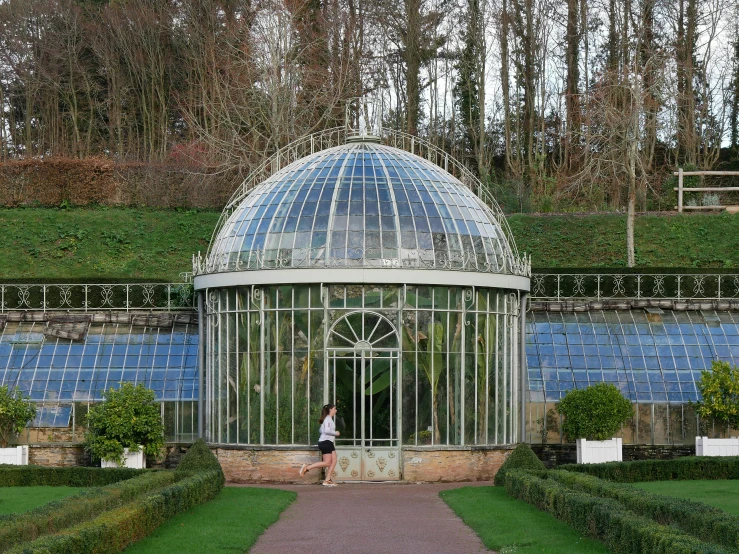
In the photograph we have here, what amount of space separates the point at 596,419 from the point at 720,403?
121 inches

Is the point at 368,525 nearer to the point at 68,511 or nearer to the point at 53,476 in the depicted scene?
the point at 68,511

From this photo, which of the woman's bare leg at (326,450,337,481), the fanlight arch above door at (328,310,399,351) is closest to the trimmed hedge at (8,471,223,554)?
the woman's bare leg at (326,450,337,481)

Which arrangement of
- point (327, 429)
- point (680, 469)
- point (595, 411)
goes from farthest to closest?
point (595, 411) < point (680, 469) < point (327, 429)

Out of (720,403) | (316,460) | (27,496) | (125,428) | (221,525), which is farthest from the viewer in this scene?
(720,403)

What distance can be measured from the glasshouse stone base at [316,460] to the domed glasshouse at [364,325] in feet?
0.21

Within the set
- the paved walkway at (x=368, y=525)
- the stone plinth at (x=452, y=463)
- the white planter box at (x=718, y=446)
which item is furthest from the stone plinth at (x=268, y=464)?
the white planter box at (x=718, y=446)

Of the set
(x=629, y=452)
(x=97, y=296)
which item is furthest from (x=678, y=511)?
(x=97, y=296)

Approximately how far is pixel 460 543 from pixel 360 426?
32.6 ft

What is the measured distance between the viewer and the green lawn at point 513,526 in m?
15.3

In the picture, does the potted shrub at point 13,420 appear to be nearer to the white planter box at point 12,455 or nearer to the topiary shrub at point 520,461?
the white planter box at point 12,455

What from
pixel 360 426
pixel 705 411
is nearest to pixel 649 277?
pixel 705 411

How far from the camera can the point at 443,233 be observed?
2683cm

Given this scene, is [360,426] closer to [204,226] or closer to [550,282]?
[550,282]

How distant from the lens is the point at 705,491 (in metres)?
22.3
